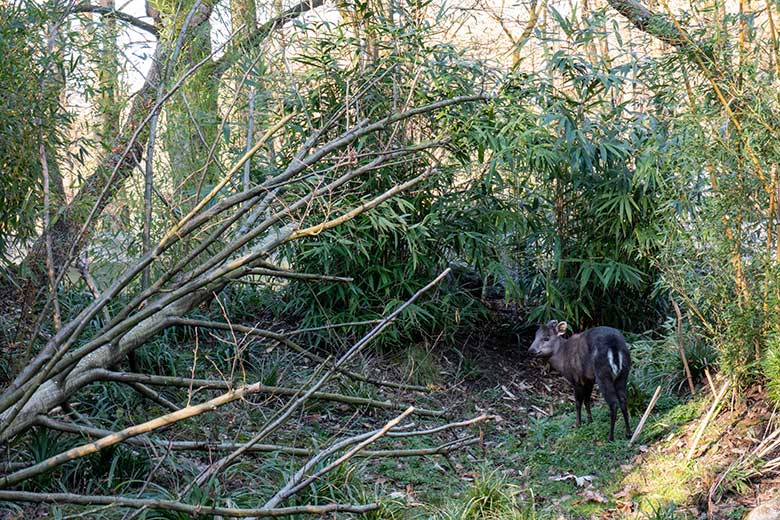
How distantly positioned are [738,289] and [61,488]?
363cm

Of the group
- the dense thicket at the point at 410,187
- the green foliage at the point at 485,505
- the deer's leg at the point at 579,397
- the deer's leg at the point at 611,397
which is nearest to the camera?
the green foliage at the point at 485,505

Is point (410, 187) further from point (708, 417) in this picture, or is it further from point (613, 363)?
point (708, 417)

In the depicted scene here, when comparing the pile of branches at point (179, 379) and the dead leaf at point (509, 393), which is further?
the dead leaf at point (509, 393)

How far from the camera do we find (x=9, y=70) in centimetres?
445

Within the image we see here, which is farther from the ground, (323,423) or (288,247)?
(288,247)

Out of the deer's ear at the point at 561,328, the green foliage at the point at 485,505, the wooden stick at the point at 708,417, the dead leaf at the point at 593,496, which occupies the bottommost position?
the dead leaf at the point at 593,496

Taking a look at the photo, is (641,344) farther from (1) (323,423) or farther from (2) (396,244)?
(1) (323,423)

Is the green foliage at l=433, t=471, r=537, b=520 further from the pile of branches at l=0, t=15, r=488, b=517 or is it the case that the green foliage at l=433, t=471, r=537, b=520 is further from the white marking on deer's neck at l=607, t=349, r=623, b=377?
the white marking on deer's neck at l=607, t=349, r=623, b=377

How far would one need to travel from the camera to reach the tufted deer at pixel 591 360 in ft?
17.1

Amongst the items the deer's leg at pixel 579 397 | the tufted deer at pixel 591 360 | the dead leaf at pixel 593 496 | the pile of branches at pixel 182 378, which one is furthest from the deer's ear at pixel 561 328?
the pile of branches at pixel 182 378

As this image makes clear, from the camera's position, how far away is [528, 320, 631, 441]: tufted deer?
522 centimetres

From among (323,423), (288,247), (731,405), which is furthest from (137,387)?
(731,405)

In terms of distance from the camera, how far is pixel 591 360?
5.38 m

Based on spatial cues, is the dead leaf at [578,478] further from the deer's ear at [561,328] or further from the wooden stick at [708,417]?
the deer's ear at [561,328]
